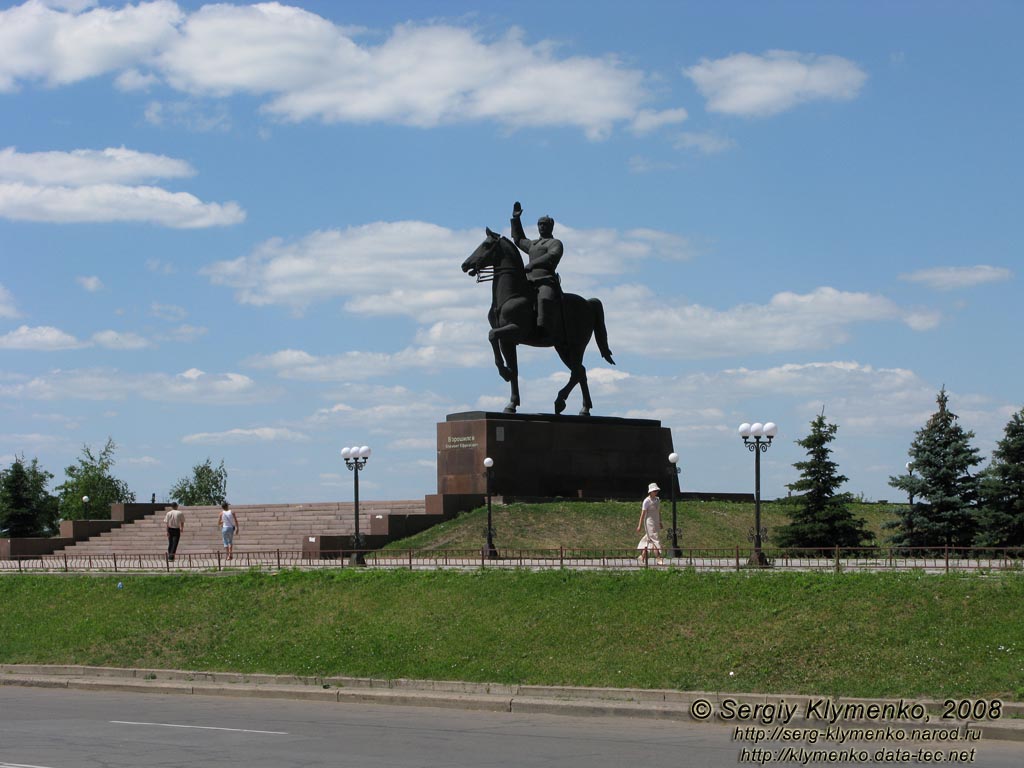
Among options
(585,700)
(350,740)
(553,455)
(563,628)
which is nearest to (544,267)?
(553,455)

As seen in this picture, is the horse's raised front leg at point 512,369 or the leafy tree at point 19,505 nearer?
the horse's raised front leg at point 512,369

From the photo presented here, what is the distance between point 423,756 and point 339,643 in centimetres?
745

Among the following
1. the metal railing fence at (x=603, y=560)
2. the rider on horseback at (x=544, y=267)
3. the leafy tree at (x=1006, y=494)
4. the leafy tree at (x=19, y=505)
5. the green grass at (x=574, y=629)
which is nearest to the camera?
the green grass at (x=574, y=629)

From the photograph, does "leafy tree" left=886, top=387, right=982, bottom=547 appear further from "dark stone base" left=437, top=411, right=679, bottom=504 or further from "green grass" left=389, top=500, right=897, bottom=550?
"dark stone base" left=437, top=411, right=679, bottom=504

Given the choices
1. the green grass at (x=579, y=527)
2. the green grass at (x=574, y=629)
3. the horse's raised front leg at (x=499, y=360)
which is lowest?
the green grass at (x=574, y=629)

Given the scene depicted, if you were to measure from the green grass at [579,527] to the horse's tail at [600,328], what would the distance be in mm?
4962

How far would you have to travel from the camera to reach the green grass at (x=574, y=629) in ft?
50.3

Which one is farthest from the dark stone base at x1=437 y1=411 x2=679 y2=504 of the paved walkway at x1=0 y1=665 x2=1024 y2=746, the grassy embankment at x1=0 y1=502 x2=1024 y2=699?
the paved walkway at x1=0 y1=665 x2=1024 y2=746

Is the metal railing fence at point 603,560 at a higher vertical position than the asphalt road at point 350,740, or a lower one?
higher

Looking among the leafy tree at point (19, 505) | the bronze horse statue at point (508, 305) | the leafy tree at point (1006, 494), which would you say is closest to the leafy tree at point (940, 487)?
the leafy tree at point (1006, 494)

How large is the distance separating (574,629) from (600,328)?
20.3 meters

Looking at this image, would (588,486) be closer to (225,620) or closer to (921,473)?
(921,473)

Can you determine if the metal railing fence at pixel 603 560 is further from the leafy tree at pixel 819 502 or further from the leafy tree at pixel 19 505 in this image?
the leafy tree at pixel 19 505

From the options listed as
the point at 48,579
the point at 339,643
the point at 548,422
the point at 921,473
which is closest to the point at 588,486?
the point at 548,422
